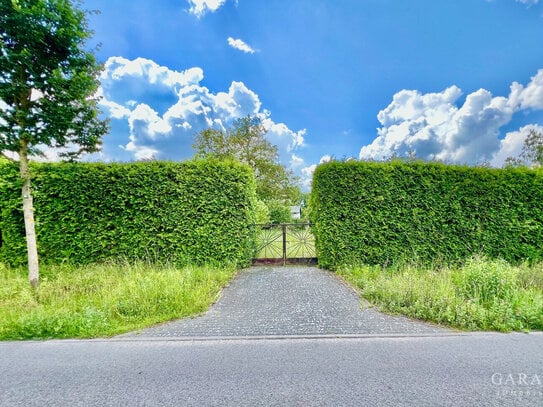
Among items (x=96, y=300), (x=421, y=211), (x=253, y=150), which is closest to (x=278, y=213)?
(x=253, y=150)

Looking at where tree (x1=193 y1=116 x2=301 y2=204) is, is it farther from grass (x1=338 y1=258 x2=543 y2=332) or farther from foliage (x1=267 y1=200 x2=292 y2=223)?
grass (x1=338 y1=258 x2=543 y2=332)

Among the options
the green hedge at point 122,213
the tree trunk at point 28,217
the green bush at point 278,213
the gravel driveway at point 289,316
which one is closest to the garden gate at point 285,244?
the green hedge at point 122,213

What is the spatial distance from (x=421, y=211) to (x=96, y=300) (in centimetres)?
723

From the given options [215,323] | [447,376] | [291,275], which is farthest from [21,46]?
[447,376]

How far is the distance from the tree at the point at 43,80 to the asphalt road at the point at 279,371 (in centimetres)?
316

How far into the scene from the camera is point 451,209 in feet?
19.3

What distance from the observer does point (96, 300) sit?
3.79m

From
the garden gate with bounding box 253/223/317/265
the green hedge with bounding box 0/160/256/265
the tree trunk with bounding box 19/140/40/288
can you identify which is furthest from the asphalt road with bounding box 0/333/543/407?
the garden gate with bounding box 253/223/317/265

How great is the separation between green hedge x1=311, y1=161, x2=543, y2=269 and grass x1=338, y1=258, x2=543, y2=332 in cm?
128

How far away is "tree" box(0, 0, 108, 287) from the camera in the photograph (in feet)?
12.7

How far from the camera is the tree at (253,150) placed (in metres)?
19.6

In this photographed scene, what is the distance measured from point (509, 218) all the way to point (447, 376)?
Answer: 5974 millimetres

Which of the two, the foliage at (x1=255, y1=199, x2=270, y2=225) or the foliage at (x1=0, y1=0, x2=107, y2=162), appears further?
the foliage at (x1=255, y1=199, x2=270, y2=225)

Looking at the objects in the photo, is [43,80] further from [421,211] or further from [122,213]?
[421,211]
